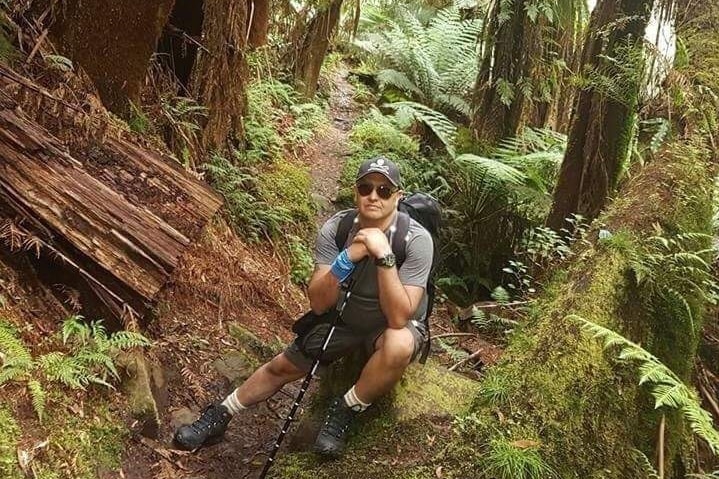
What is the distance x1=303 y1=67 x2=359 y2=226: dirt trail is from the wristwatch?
5367 millimetres

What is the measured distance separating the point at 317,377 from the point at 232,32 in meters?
3.73

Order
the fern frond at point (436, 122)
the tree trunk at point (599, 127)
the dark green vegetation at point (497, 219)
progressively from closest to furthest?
1. the dark green vegetation at point (497, 219)
2. the tree trunk at point (599, 127)
3. the fern frond at point (436, 122)

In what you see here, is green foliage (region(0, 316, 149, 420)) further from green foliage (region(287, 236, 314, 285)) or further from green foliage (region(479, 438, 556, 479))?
green foliage (region(287, 236, 314, 285))

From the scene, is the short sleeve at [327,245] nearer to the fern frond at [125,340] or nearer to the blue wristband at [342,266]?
the blue wristband at [342,266]

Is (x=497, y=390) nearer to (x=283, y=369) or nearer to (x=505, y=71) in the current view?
(x=283, y=369)

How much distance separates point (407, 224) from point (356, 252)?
38 centimetres

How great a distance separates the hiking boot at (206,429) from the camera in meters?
3.70

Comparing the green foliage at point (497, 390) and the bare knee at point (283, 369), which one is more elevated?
the green foliage at point (497, 390)

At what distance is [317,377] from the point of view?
16.1 ft

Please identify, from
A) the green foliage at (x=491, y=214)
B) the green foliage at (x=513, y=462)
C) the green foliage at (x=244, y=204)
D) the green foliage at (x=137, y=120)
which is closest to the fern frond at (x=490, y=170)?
the green foliage at (x=491, y=214)

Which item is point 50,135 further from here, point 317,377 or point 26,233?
point 317,377

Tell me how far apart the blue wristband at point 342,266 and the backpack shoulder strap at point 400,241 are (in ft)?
0.84

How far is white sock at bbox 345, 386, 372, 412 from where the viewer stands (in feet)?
11.5

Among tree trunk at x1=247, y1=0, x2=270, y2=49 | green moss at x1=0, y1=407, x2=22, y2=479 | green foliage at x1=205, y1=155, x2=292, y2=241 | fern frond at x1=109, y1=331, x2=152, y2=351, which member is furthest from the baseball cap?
tree trunk at x1=247, y1=0, x2=270, y2=49
